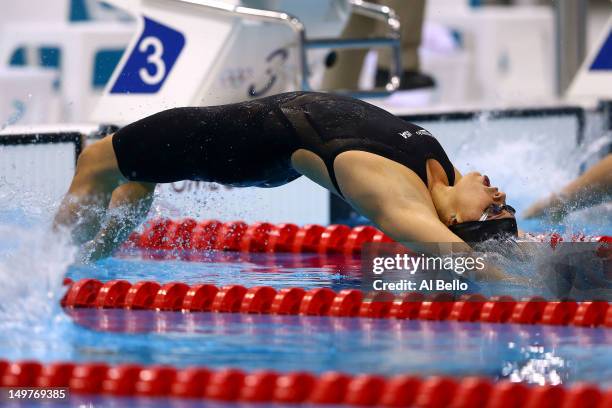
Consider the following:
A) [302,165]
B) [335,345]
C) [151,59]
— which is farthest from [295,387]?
[151,59]

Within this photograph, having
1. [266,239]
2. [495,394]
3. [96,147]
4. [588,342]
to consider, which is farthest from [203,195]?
[495,394]

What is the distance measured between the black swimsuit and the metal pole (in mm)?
3531

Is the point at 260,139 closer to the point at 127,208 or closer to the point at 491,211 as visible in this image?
the point at 127,208

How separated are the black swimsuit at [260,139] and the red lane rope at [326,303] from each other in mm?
356

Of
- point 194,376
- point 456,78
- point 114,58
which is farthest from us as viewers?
point 456,78

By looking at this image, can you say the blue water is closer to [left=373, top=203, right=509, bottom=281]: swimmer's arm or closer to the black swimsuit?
[left=373, top=203, right=509, bottom=281]: swimmer's arm

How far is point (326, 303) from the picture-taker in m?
3.68

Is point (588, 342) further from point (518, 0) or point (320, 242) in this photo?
point (518, 0)

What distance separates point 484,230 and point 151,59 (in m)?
2.55

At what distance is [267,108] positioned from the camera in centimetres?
398

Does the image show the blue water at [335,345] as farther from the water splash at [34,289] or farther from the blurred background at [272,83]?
the blurred background at [272,83]

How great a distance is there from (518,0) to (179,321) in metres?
10.5

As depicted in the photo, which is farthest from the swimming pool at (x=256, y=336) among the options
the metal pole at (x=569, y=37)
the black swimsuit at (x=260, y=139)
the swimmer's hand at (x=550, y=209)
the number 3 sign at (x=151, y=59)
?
the metal pole at (x=569, y=37)

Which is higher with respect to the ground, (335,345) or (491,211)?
(491,211)
